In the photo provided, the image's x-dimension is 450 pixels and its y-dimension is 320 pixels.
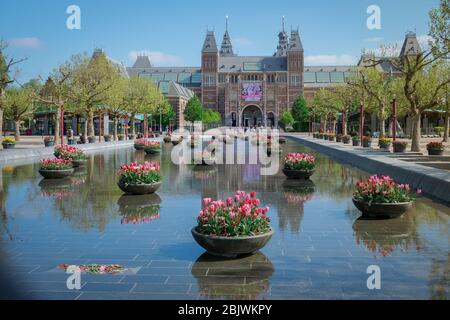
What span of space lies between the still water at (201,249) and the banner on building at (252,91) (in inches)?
4840

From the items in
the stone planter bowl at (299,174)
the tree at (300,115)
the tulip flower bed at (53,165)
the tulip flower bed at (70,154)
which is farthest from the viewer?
the tree at (300,115)

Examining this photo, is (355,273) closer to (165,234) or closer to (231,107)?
(165,234)

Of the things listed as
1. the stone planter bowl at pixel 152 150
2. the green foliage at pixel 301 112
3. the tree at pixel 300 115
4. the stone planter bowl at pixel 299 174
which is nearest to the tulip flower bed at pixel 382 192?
the stone planter bowl at pixel 299 174

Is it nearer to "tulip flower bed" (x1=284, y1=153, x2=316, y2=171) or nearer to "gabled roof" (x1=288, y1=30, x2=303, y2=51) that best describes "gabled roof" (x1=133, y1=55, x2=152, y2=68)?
"gabled roof" (x1=288, y1=30, x2=303, y2=51)

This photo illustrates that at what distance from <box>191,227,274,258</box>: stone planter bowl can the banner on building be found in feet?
426

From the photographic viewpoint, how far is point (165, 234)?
8.88 meters

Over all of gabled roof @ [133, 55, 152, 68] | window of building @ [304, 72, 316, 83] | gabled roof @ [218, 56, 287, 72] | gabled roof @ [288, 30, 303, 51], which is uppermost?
gabled roof @ [288, 30, 303, 51]

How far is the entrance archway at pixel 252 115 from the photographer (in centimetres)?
13962

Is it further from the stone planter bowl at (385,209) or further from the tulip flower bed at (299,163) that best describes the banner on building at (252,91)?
the stone planter bowl at (385,209)

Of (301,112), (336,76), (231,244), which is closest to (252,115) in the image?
(336,76)

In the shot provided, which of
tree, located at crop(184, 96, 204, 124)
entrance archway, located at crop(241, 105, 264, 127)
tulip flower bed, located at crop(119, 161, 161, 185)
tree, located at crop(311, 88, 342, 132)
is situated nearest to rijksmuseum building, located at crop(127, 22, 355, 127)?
entrance archway, located at crop(241, 105, 264, 127)

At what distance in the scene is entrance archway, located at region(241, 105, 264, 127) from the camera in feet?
458
